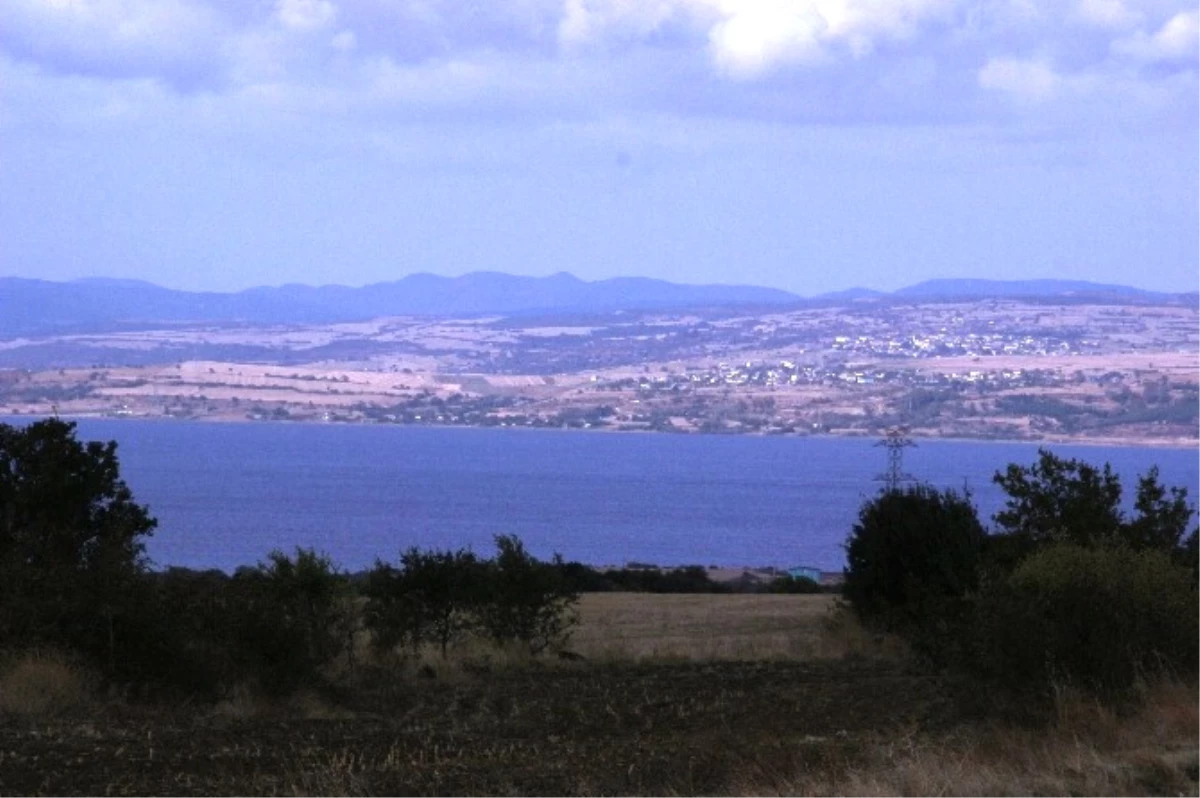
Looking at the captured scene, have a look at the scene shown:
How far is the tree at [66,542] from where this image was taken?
1675cm

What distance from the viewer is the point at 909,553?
2570cm

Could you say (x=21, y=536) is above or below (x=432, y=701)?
above

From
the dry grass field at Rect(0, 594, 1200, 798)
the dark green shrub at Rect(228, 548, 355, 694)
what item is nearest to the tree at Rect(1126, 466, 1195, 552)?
the dry grass field at Rect(0, 594, 1200, 798)

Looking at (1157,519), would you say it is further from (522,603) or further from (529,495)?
(529,495)

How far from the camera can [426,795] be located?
11.1 metres

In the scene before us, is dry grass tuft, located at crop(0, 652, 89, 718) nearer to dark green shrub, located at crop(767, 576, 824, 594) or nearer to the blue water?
the blue water

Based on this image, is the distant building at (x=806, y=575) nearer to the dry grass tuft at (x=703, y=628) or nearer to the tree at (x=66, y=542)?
the dry grass tuft at (x=703, y=628)

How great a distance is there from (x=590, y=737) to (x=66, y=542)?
28.6ft

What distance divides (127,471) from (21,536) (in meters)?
116

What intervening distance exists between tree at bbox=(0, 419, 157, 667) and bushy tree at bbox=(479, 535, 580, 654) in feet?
16.4

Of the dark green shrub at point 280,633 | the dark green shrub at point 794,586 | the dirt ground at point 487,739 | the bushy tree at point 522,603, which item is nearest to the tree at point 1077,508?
the dirt ground at point 487,739

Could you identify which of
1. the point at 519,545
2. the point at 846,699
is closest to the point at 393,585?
the point at 519,545

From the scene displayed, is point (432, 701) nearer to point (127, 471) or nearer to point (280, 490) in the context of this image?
point (280, 490)

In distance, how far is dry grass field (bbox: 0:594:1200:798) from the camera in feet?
36.4
